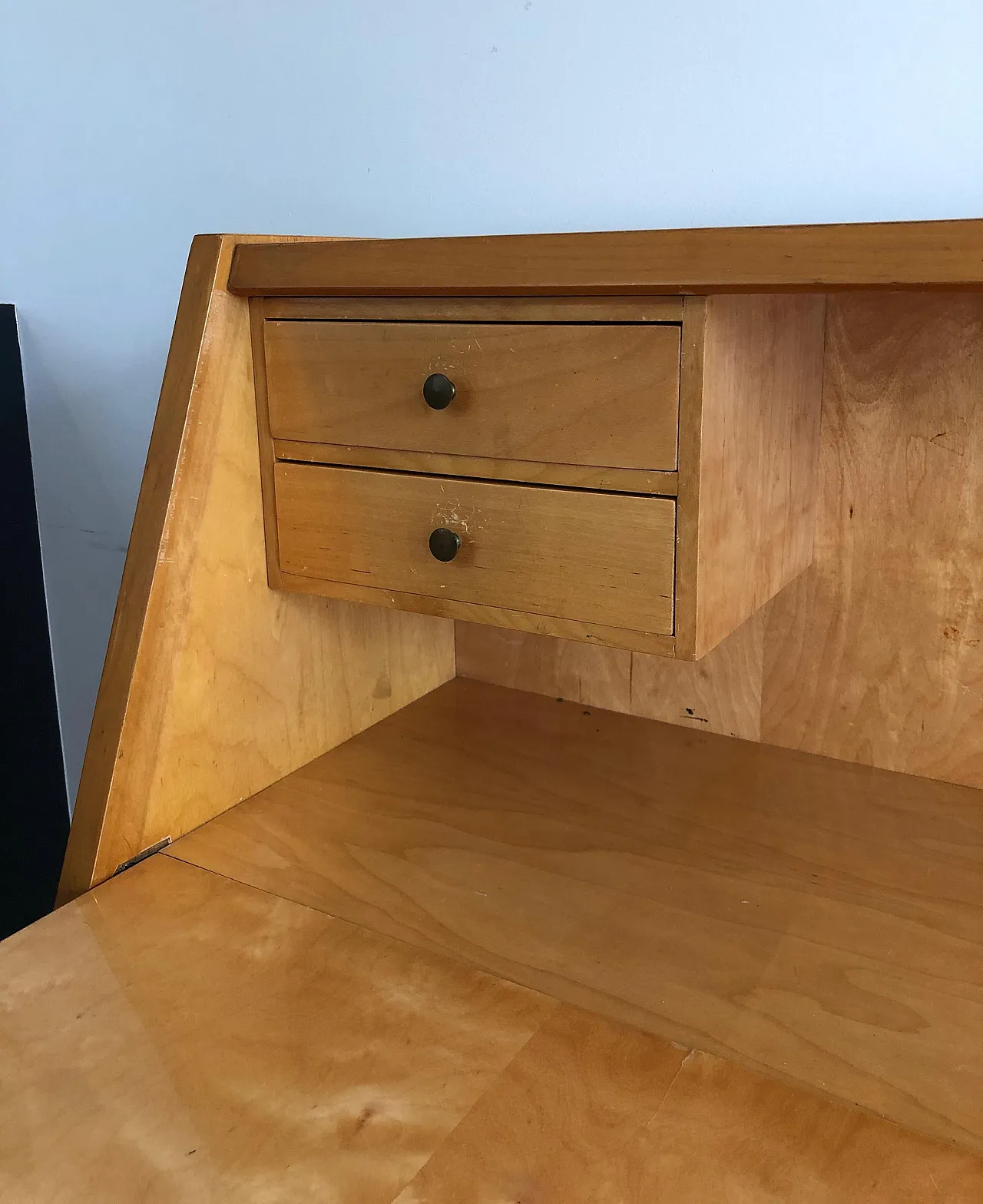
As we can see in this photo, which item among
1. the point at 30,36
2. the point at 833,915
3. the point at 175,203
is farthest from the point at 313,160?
the point at 833,915

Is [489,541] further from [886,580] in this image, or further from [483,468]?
[886,580]

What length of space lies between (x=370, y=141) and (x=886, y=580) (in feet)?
2.54

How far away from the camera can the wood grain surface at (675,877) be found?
630 millimetres

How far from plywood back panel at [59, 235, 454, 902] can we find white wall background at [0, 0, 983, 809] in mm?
426

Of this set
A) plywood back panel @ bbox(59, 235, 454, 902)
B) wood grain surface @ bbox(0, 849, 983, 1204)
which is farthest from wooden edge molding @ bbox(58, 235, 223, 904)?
wood grain surface @ bbox(0, 849, 983, 1204)

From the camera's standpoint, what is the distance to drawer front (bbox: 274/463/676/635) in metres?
0.72

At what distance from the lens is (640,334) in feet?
2.22

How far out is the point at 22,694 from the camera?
160 centimetres

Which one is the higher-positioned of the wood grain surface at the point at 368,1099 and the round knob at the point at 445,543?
the round knob at the point at 445,543

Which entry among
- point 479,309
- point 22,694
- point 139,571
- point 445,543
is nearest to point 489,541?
point 445,543

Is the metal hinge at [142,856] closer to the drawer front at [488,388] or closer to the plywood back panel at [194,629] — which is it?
the plywood back panel at [194,629]

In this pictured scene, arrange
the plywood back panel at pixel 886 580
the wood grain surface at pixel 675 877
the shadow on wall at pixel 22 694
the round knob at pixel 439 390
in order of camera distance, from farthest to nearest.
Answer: the shadow on wall at pixel 22 694 < the plywood back panel at pixel 886 580 < the round knob at pixel 439 390 < the wood grain surface at pixel 675 877

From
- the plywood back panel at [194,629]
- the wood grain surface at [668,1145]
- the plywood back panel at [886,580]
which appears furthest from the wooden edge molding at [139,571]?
the plywood back panel at [886,580]

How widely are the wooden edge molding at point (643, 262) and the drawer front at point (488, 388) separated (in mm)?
32
